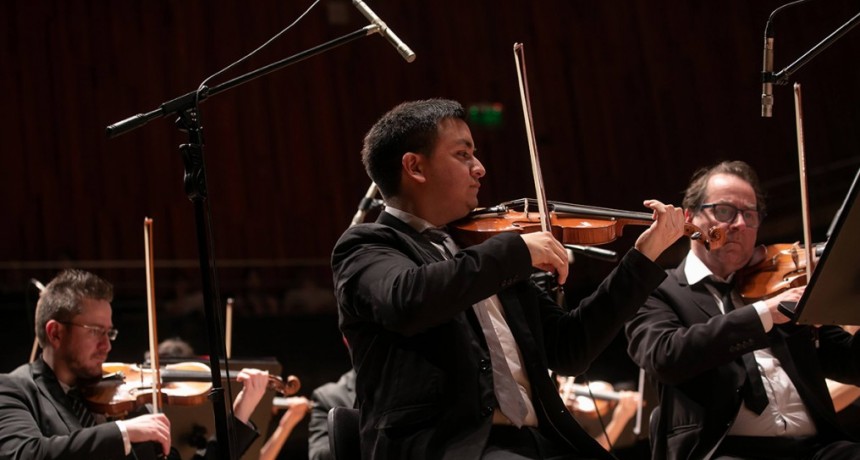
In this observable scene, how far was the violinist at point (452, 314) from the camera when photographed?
5.53 ft

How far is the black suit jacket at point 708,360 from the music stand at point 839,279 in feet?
1.10

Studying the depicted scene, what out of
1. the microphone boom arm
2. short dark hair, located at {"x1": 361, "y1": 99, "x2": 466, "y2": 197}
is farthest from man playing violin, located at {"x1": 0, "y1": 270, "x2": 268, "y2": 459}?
short dark hair, located at {"x1": 361, "y1": 99, "x2": 466, "y2": 197}

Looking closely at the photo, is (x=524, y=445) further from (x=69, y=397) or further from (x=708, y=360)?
(x=69, y=397)

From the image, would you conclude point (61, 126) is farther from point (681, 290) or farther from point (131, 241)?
point (681, 290)

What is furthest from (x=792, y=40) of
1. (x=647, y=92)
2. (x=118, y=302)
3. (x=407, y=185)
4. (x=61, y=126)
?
(x=61, y=126)

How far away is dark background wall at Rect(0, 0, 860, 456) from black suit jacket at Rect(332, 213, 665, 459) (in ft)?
8.57

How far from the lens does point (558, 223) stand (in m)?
2.11

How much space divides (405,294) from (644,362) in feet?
3.09

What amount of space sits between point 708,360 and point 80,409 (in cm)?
188

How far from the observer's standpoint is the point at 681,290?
2498 mm

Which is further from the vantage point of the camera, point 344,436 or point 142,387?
point 142,387

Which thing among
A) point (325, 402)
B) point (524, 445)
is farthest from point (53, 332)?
point (524, 445)

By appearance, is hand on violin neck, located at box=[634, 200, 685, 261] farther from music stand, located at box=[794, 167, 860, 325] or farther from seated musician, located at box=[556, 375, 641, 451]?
seated musician, located at box=[556, 375, 641, 451]

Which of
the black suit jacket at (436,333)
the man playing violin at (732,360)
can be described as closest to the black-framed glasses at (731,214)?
the man playing violin at (732,360)
